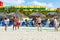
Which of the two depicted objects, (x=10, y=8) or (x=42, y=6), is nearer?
(x=10, y=8)

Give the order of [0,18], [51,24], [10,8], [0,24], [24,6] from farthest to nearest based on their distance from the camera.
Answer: [24,6], [10,8], [0,18], [0,24], [51,24]

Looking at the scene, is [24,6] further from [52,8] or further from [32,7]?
[52,8]

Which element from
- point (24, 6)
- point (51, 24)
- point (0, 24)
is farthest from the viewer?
point (24, 6)

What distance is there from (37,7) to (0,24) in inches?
1208

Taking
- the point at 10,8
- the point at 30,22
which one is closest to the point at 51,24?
the point at 30,22

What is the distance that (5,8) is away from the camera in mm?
48156

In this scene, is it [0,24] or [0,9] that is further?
[0,9]

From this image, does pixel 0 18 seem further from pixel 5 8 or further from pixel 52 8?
pixel 52 8

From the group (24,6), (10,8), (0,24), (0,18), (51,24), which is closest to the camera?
(51,24)

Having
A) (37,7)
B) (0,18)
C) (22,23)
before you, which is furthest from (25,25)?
(37,7)

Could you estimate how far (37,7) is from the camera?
174 feet

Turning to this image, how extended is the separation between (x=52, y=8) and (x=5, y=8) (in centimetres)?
1386

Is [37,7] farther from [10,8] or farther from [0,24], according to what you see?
[0,24]

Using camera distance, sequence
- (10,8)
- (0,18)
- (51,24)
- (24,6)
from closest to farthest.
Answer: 1. (51,24)
2. (0,18)
3. (10,8)
4. (24,6)
